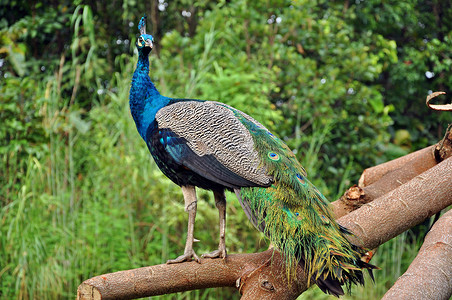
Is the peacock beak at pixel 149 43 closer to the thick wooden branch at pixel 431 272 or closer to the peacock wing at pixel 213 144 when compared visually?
the peacock wing at pixel 213 144

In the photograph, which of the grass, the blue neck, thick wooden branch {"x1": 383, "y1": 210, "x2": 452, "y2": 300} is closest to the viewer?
thick wooden branch {"x1": 383, "y1": 210, "x2": 452, "y2": 300}

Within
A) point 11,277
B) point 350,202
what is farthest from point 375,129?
point 11,277

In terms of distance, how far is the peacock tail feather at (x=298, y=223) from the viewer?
197 centimetres

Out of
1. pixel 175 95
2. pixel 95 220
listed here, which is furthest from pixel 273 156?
pixel 175 95

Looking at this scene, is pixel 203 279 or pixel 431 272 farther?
pixel 203 279

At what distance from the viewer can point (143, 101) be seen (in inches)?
104

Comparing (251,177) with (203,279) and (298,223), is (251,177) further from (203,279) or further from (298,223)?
(203,279)

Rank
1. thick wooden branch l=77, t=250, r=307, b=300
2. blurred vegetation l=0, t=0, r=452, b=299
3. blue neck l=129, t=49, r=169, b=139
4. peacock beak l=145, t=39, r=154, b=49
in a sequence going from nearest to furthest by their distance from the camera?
thick wooden branch l=77, t=250, r=307, b=300 < blue neck l=129, t=49, r=169, b=139 < peacock beak l=145, t=39, r=154, b=49 < blurred vegetation l=0, t=0, r=452, b=299

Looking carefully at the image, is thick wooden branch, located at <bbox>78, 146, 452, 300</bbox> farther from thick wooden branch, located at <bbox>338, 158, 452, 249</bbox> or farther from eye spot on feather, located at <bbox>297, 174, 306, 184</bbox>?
eye spot on feather, located at <bbox>297, 174, 306, 184</bbox>

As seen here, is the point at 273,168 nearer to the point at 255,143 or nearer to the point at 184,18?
the point at 255,143

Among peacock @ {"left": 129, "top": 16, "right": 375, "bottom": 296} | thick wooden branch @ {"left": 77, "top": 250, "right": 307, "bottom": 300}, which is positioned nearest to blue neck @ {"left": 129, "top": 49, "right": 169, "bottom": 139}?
peacock @ {"left": 129, "top": 16, "right": 375, "bottom": 296}

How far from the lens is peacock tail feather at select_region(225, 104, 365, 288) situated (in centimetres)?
Answer: 197

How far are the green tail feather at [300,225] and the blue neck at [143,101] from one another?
55 cm

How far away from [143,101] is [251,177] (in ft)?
2.47
